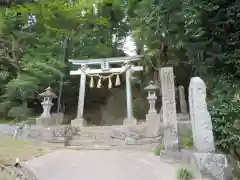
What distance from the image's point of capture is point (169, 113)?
7621 mm

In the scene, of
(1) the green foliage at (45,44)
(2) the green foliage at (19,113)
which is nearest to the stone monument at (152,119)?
(1) the green foliage at (45,44)

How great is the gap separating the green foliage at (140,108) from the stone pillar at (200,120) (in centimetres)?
958

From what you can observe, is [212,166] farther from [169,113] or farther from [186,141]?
[169,113]

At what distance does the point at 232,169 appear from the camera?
613 centimetres

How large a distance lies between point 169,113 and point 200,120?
1491 mm

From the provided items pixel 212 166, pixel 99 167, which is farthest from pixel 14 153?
pixel 212 166

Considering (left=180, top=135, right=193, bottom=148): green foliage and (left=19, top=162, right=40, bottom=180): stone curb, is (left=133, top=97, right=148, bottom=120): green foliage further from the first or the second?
(left=19, top=162, right=40, bottom=180): stone curb

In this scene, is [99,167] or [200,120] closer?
[200,120]

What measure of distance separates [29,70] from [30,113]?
9.44 feet

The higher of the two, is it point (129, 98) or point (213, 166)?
point (129, 98)

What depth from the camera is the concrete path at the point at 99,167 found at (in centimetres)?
569

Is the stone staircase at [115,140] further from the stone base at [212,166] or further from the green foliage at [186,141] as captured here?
the stone base at [212,166]

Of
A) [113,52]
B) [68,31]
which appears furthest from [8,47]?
[113,52]

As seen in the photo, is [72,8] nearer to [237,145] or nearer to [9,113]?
[9,113]
